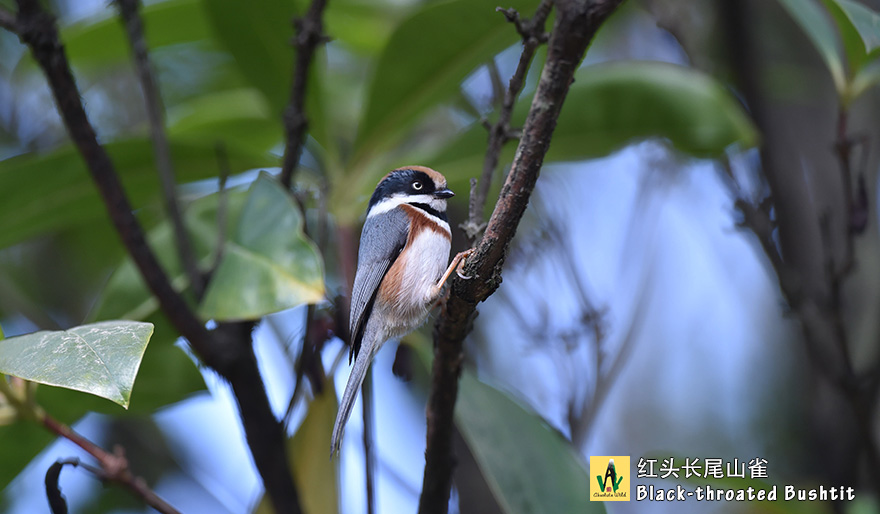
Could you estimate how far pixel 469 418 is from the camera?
219 cm

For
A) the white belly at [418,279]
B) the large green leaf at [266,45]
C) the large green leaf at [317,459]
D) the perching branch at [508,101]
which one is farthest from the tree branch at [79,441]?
the large green leaf at [266,45]

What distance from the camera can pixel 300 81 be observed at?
2.42m

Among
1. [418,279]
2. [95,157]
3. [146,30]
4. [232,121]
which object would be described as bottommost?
[418,279]

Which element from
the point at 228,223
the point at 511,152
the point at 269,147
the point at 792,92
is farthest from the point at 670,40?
the point at 228,223

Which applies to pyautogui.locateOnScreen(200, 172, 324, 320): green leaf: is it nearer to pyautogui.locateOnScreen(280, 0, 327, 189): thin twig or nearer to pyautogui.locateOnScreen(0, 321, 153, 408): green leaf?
pyautogui.locateOnScreen(280, 0, 327, 189): thin twig

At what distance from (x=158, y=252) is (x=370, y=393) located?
4.00ft

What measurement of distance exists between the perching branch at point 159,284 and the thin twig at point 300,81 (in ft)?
1.73

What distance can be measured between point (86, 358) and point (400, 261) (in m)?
1.05

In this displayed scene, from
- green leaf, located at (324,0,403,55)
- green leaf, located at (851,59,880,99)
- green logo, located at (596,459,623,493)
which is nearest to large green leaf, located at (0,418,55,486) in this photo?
green logo, located at (596,459,623,493)

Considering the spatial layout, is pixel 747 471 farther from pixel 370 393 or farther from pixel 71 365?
pixel 71 365

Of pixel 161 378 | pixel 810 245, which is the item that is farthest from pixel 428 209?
pixel 810 245

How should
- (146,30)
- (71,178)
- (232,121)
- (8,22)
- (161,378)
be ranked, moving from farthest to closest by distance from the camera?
(232,121) < (146,30) < (71,178) < (161,378) < (8,22)

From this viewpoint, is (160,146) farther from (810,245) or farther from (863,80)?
(810,245)

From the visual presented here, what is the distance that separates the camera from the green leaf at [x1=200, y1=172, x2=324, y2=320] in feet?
6.68
